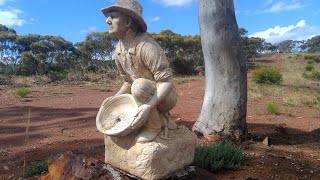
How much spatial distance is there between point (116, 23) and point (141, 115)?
965mm

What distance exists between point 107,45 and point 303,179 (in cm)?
2664

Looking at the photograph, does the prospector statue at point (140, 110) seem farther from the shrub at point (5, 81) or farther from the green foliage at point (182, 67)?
the green foliage at point (182, 67)

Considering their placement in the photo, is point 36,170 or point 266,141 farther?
point 266,141

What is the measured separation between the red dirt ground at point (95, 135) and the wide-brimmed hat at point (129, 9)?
2049 millimetres

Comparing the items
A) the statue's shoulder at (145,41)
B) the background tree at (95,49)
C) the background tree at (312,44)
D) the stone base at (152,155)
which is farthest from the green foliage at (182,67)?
the background tree at (312,44)

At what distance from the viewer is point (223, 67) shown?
6227mm

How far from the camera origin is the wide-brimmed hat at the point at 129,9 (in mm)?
3517

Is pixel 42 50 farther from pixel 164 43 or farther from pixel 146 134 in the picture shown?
pixel 146 134

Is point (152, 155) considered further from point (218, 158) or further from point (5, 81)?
point (5, 81)

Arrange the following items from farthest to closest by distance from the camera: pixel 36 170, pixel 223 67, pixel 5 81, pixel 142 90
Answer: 1. pixel 5 81
2. pixel 223 67
3. pixel 36 170
4. pixel 142 90

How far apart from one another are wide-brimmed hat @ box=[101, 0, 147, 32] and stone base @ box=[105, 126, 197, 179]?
1.21 meters

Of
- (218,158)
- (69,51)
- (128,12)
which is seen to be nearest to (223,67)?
(218,158)

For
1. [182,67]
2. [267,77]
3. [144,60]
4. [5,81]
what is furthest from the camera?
[182,67]

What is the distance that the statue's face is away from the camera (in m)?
3.60
